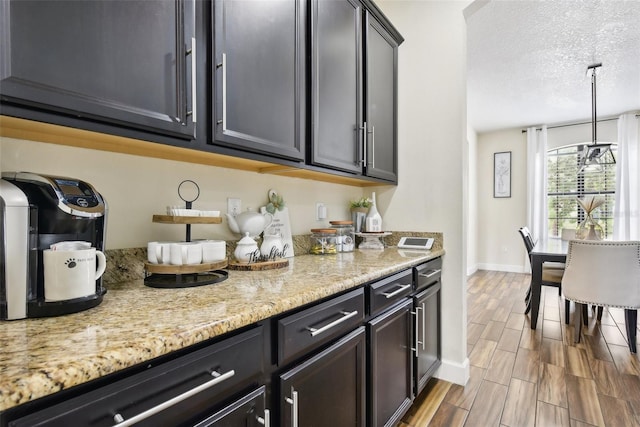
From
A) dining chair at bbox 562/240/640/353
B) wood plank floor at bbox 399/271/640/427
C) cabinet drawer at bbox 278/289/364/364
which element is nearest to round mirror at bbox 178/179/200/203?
cabinet drawer at bbox 278/289/364/364

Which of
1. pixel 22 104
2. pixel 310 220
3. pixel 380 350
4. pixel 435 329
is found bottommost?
pixel 435 329

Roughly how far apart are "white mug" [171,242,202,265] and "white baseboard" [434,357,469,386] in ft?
6.15

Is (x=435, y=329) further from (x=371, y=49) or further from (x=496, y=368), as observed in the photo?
(x=371, y=49)

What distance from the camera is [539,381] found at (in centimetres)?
213

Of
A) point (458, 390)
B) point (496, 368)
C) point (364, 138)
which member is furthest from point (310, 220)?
point (496, 368)

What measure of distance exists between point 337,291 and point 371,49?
158 cm

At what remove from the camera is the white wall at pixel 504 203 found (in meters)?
5.77

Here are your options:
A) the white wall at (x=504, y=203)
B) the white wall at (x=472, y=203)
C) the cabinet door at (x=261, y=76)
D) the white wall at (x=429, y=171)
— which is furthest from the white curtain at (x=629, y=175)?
the cabinet door at (x=261, y=76)

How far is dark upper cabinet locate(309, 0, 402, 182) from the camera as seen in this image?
1.54 m

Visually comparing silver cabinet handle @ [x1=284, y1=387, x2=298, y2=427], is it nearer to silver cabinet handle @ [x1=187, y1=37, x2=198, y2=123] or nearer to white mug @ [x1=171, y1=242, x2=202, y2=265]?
white mug @ [x1=171, y1=242, x2=202, y2=265]

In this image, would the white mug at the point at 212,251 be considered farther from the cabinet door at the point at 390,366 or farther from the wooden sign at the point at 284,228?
the cabinet door at the point at 390,366

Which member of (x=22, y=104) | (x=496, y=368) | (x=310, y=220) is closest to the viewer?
(x=22, y=104)

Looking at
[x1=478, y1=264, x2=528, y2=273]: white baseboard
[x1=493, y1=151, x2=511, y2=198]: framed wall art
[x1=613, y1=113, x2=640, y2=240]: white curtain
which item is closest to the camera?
[x1=613, y1=113, x2=640, y2=240]: white curtain

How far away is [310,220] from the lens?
2029mm
